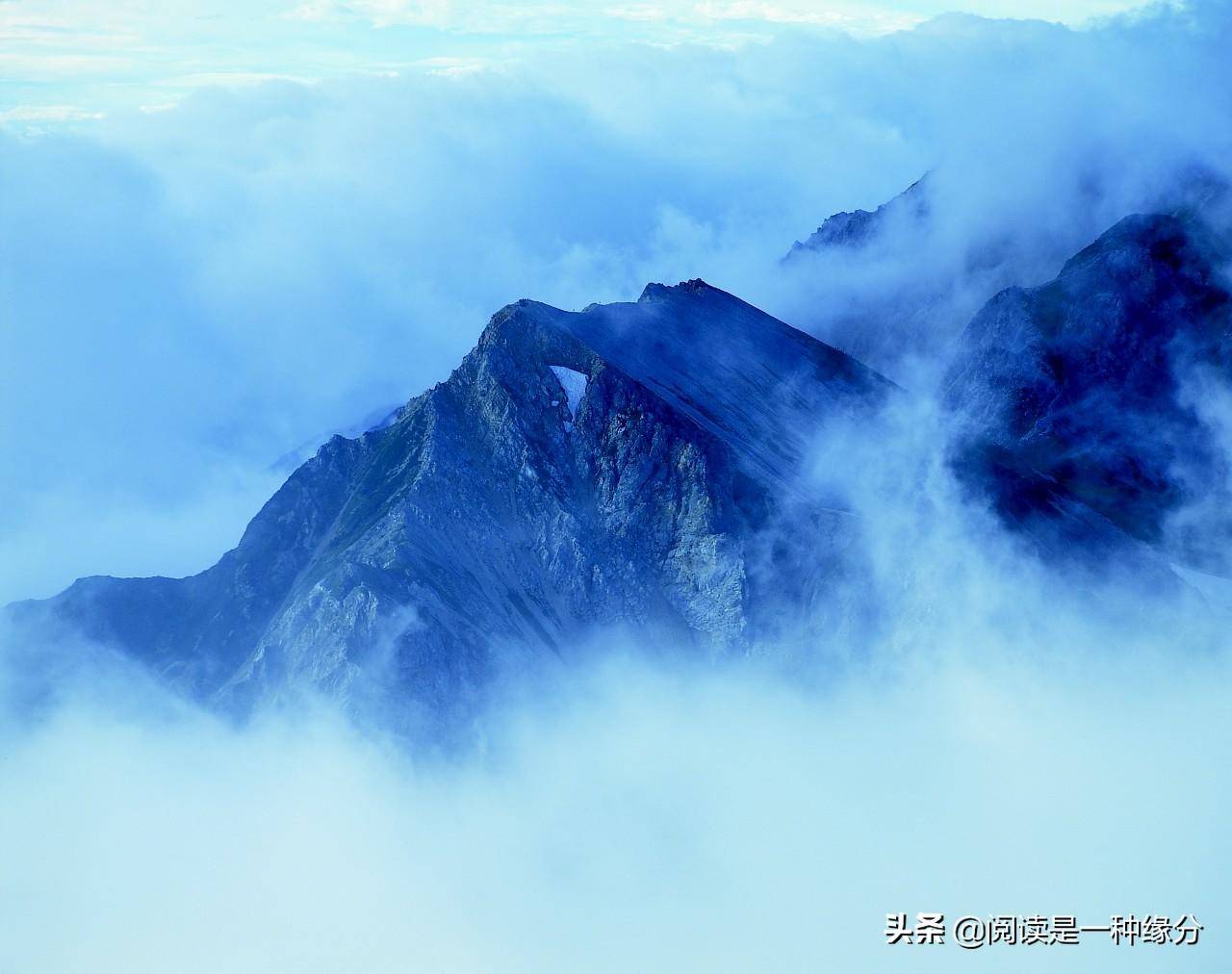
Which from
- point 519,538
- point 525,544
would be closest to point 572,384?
point 519,538

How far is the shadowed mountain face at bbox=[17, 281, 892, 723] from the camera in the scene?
158500 mm

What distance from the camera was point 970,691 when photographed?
169375mm

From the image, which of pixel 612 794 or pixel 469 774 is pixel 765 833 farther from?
Answer: pixel 469 774

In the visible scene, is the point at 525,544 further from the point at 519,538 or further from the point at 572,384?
the point at 572,384

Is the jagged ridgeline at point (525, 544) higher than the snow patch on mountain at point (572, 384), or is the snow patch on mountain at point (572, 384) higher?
the snow patch on mountain at point (572, 384)

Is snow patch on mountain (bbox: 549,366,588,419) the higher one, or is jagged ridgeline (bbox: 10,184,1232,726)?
snow patch on mountain (bbox: 549,366,588,419)

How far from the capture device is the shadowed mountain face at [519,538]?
15850 cm

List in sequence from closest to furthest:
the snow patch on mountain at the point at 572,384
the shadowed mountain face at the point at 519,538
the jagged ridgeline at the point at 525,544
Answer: the jagged ridgeline at the point at 525,544, the shadowed mountain face at the point at 519,538, the snow patch on mountain at the point at 572,384

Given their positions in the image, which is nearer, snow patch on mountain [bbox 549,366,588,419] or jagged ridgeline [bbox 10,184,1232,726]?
jagged ridgeline [bbox 10,184,1232,726]

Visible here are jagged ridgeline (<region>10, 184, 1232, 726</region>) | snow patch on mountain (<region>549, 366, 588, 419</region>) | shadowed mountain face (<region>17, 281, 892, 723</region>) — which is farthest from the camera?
snow patch on mountain (<region>549, 366, 588, 419</region>)

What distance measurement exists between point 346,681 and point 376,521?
77.8ft

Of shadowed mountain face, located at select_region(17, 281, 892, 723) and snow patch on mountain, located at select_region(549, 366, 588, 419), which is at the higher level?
snow patch on mountain, located at select_region(549, 366, 588, 419)

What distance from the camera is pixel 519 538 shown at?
165500mm

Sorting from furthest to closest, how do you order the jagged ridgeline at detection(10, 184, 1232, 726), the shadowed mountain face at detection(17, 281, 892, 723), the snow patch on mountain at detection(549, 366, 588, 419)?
the snow patch on mountain at detection(549, 366, 588, 419)
the shadowed mountain face at detection(17, 281, 892, 723)
the jagged ridgeline at detection(10, 184, 1232, 726)
